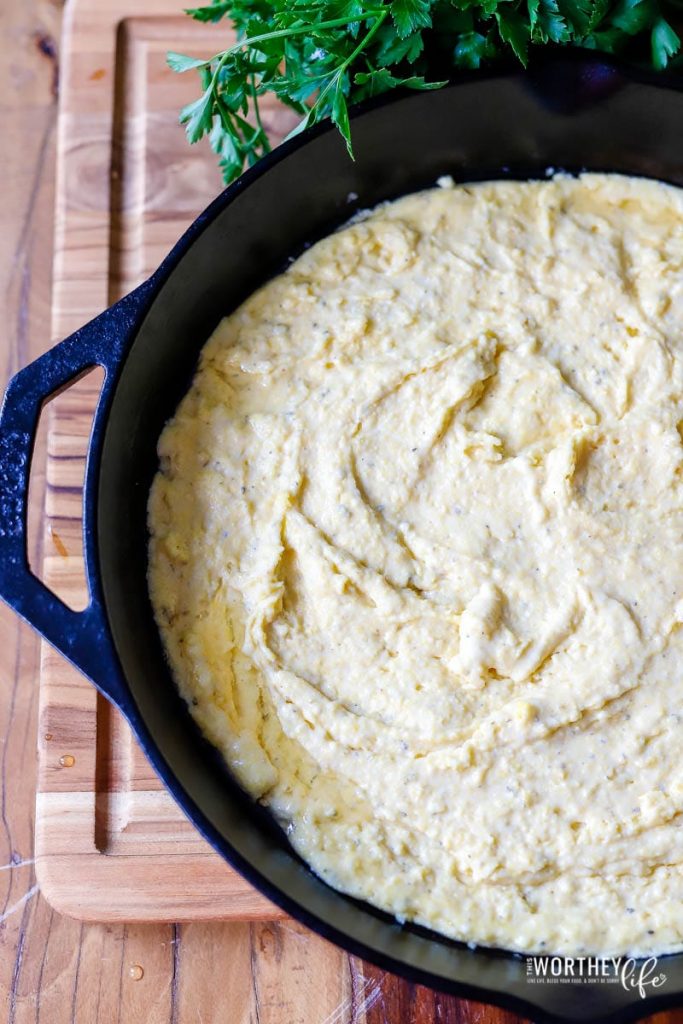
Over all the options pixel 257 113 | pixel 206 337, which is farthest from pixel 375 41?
pixel 206 337

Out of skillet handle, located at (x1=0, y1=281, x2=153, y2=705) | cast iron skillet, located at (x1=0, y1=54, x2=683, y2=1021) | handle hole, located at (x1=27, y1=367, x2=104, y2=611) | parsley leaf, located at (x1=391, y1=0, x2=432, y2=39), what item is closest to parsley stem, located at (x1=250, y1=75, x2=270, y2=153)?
cast iron skillet, located at (x1=0, y1=54, x2=683, y2=1021)

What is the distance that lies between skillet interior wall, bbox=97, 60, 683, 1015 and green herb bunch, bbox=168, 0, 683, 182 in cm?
7

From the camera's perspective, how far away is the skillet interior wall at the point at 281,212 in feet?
5.55

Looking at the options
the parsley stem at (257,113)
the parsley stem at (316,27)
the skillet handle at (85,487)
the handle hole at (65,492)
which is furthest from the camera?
the handle hole at (65,492)

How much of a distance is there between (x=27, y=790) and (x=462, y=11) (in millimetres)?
1576

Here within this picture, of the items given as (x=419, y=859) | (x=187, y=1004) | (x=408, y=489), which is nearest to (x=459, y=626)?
(x=408, y=489)

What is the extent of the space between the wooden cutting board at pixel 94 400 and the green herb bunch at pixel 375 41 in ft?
0.91

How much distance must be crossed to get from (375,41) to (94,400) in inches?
32.3

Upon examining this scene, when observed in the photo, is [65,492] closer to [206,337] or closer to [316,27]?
[206,337]

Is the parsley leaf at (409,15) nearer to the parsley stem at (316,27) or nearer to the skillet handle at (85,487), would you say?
the parsley stem at (316,27)

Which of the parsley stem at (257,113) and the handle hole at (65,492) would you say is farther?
the handle hole at (65,492)

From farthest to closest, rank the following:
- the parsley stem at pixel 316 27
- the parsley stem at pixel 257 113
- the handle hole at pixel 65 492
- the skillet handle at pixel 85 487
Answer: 1. the handle hole at pixel 65 492
2. the parsley stem at pixel 257 113
3. the parsley stem at pixel 316 27
4. the skillet handle at pixel 85 487

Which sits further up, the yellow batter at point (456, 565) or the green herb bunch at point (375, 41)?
the green herb bunch at point (375, 41)

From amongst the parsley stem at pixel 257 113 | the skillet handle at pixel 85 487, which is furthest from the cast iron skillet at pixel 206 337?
the parsley stem at pixel 257 113
